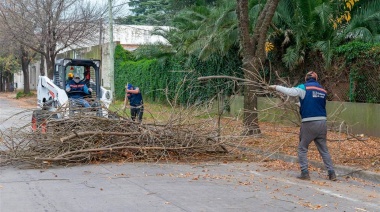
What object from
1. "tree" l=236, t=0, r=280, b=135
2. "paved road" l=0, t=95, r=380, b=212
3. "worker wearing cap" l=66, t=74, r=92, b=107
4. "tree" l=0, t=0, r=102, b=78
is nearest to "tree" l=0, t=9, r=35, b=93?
"tree" l=0, t=0, r=102, b=78

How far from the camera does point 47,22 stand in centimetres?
3319

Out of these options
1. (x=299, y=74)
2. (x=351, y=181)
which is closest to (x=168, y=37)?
(x=299, y=74)

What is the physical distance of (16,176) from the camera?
968 cm

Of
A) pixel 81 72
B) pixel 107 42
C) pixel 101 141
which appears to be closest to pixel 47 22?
pixel 107 42

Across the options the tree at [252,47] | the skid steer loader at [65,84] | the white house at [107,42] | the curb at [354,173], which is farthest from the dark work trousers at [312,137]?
the white house at [107,42]

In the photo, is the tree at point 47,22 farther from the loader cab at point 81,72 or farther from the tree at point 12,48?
the loader cab at point 81,72

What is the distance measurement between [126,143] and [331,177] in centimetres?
424

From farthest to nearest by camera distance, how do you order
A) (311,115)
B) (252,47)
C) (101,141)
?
(252,47)
(101,141)
(311,115)

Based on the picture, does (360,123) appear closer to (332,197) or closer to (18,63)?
(332,197)

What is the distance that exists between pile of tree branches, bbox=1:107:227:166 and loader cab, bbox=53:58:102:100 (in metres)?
3.92

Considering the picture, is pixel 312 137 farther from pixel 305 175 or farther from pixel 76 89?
pixel 76 89

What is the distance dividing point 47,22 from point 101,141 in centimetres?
2381

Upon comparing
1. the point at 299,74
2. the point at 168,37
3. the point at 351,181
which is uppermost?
the point at 168,37

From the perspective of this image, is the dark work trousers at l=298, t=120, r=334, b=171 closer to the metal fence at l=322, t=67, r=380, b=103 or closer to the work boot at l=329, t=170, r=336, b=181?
the work boot at l=329, t=170, r=336, b=181
